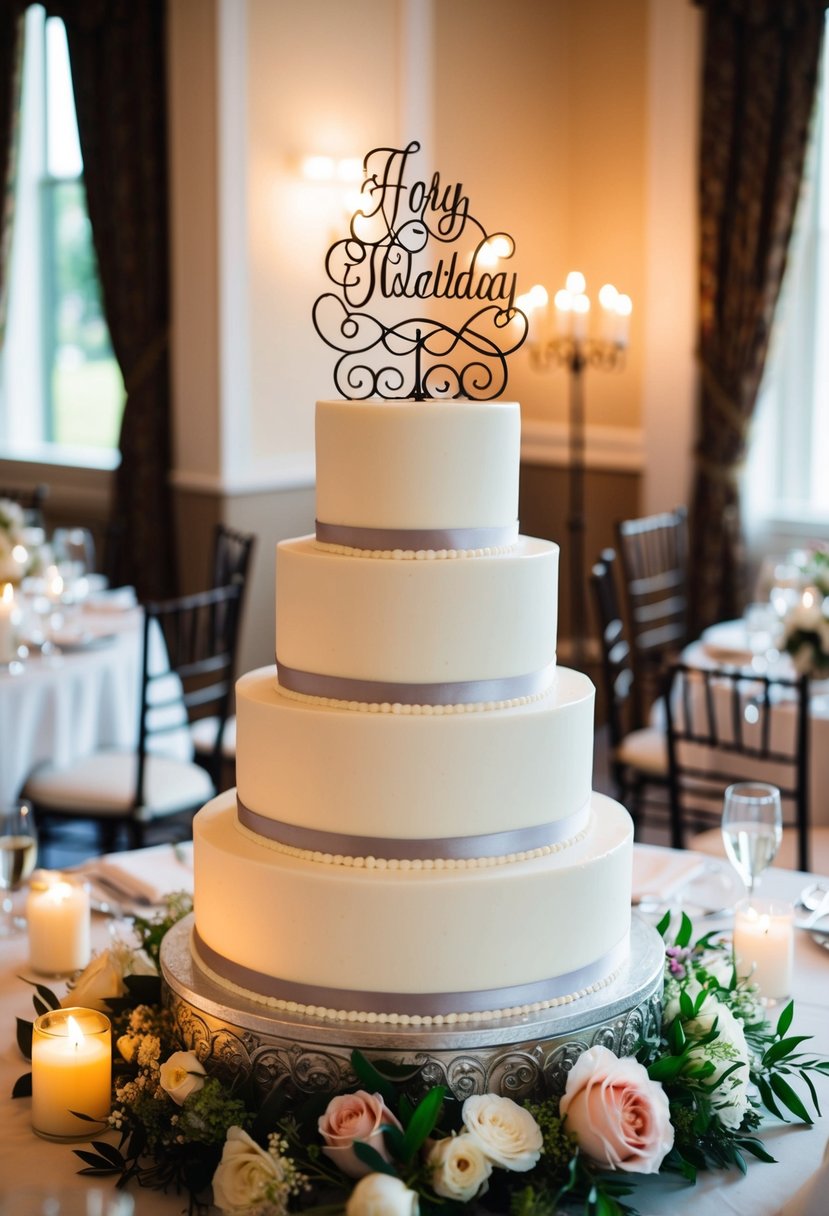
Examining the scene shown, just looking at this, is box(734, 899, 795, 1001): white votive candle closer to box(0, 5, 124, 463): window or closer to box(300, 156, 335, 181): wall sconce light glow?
box(300, 156, 335, 181): wall sconce light glow

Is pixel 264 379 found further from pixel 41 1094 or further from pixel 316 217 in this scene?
pixel 41 1094

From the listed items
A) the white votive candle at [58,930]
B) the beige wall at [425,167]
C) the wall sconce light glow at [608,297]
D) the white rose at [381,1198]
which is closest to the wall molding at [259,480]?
the beige wall at [425,167]

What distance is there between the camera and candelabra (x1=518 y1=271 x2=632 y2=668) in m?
5.35

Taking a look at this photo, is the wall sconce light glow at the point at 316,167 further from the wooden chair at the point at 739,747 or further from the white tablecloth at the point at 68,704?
the wooden chair at the point at 739,747

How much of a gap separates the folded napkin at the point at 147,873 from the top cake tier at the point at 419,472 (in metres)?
0.91

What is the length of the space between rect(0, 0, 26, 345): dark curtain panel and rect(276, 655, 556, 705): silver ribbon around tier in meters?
6.11

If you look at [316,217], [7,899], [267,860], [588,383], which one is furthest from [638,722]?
[267,860]

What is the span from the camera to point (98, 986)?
1933mm

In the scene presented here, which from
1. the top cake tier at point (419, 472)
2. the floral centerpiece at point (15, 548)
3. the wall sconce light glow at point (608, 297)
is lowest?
the floral centerpiece at point (15, 548)

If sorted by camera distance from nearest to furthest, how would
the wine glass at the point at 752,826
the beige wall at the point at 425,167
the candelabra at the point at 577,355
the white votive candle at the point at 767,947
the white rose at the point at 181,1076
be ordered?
the white rose at the point at 181,1076
the white votive candle at the point at 767,947
the wine glass at the point at 752,826
the candelabra at the point at 577,355
the beige wall at the point at 425,167

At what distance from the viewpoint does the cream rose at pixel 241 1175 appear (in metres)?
1.49

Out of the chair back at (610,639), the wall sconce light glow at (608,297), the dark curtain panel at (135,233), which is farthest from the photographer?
the dark curtain panel at (135,233)

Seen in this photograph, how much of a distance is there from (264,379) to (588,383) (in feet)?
5.33

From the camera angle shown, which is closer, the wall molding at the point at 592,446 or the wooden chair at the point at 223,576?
the wooden chair at the point at 223,576
